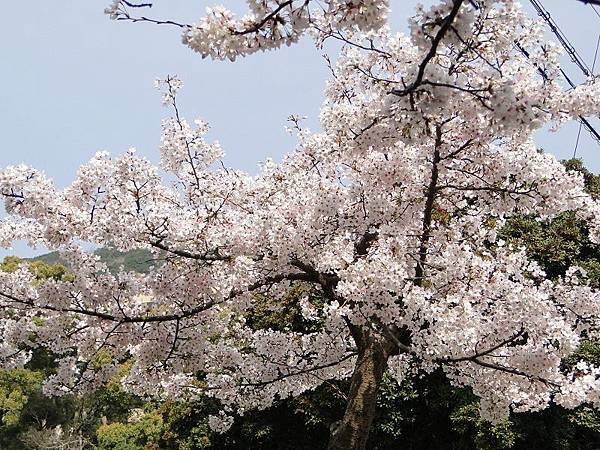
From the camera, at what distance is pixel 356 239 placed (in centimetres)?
604

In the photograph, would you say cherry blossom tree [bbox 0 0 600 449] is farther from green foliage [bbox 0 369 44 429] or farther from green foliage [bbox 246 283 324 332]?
green foliage [bbox 0 369 44 429]

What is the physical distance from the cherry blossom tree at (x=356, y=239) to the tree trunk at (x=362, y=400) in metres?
0.01

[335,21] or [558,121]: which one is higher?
[558,121]

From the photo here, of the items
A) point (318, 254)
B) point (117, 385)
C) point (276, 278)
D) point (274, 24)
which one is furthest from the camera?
point (117, 385)

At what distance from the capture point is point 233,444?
1235 centimetres

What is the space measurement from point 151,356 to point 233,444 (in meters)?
6.92

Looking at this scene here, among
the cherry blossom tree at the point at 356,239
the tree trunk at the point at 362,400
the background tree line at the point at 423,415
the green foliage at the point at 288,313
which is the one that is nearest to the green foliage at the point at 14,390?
the background tree line at the point at 423,415

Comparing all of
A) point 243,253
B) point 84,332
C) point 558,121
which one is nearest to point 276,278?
point 243,253

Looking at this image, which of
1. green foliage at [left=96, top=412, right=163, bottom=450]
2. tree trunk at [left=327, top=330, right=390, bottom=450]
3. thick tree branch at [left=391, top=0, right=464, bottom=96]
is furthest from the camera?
green foliage at [left=96, top=412, right=163, bottom=450]

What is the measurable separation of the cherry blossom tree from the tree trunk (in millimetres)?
15

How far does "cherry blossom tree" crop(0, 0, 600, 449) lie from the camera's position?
488cm

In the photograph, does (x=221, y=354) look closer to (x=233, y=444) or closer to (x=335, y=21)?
(x=335, y=21)

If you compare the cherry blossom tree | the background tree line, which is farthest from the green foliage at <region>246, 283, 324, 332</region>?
the cherry blossom tree

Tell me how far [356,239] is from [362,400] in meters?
1.57
